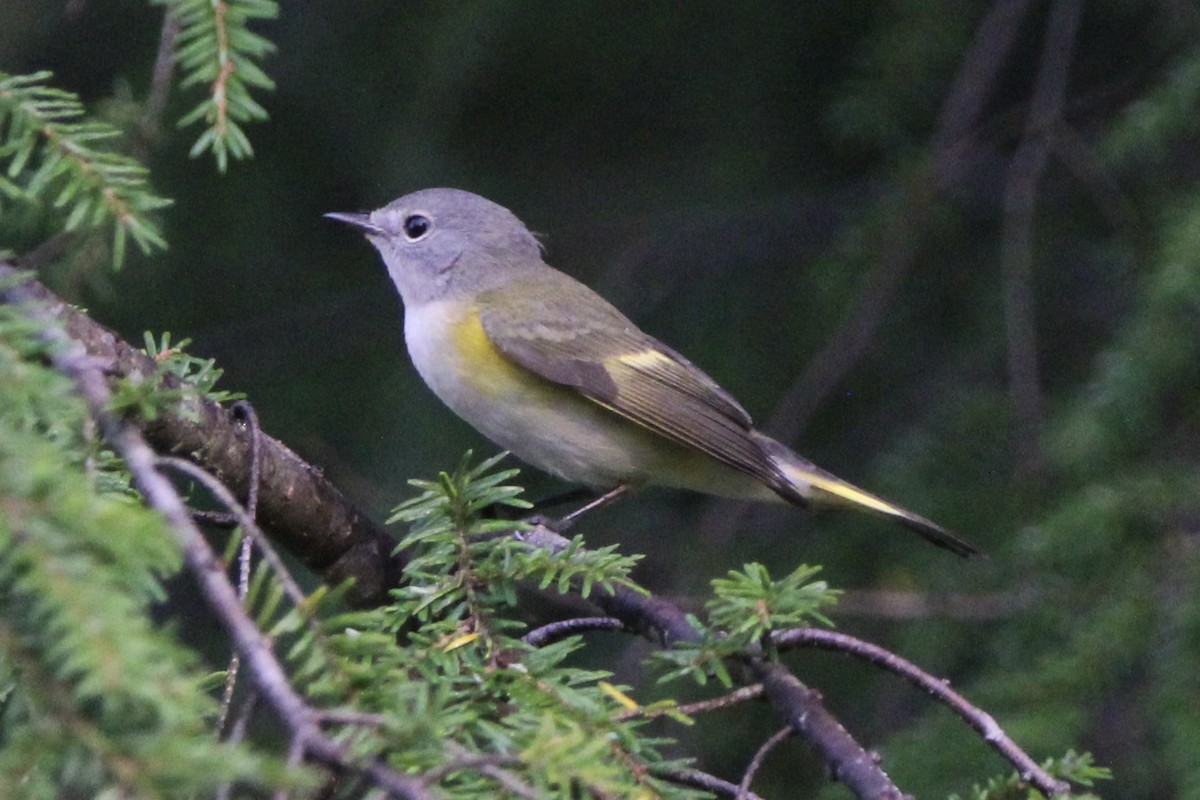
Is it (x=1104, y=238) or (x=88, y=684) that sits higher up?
(x=1104, y=238)

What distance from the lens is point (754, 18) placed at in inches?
171

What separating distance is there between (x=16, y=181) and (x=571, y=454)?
1549 mm

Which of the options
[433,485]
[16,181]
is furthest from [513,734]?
[16,181]

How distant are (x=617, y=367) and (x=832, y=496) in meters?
0.68

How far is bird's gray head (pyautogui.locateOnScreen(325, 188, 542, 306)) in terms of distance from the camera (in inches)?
160

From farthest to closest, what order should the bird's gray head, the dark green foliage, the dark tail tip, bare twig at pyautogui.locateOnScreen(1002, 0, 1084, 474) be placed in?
the bird's gray head < bare twig at pyautogui.locateOnScreen(1002, 0, 1084, 474) < the dark tail tip < the dark green foliage

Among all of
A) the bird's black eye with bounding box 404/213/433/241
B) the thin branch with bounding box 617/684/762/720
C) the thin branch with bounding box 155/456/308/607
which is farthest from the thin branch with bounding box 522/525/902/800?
the bird's black eye with bounding box 404/213/433/241

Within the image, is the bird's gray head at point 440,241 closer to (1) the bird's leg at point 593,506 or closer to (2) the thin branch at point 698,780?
(1) the bird's leg at point 593,506

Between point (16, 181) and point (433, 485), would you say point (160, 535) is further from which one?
point (16, 181)

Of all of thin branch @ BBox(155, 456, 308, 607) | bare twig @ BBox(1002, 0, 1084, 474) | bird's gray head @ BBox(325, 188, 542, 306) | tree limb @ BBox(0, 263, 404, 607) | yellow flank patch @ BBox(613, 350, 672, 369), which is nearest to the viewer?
thin branch @ BBox(155, 456, 308, 607)

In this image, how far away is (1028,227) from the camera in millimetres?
3832

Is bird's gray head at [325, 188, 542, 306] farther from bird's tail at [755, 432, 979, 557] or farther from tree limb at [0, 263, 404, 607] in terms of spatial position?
tree limb at [0, 263, 404, 607]

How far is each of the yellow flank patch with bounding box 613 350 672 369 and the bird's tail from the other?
1.17 feet

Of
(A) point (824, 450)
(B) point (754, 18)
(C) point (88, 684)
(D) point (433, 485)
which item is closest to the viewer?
(C) point (88, 684)
